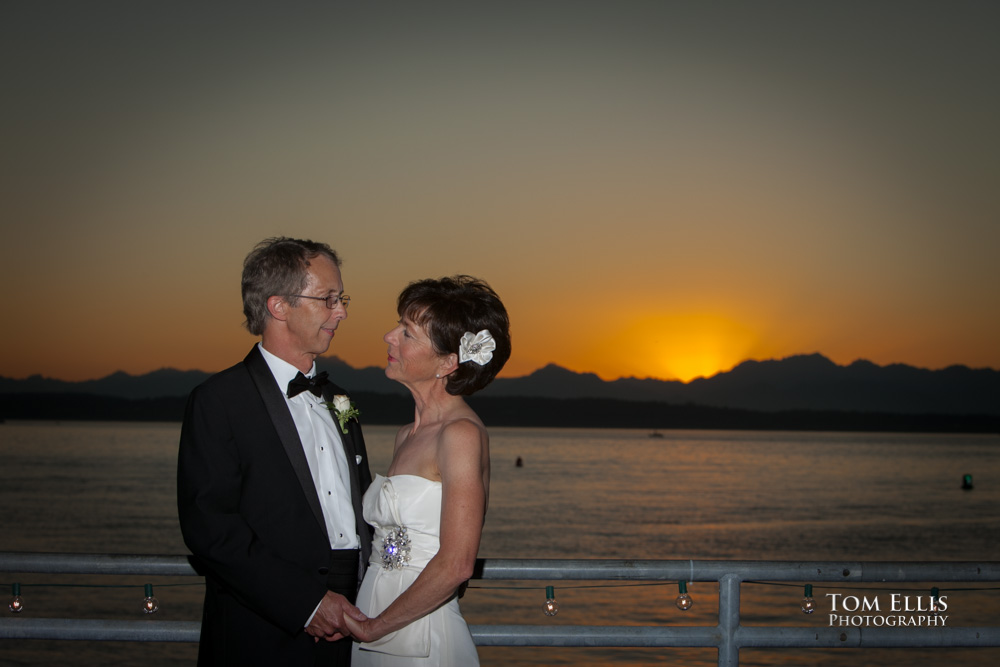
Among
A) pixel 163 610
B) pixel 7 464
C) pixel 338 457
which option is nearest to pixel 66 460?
pixel 7 464

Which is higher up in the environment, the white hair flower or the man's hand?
the white hair flower

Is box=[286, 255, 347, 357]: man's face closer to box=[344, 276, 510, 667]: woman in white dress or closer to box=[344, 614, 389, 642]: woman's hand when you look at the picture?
box=[344, 276, 510, 667]: woman in white dress

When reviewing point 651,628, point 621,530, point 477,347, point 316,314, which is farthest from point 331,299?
point 621,530

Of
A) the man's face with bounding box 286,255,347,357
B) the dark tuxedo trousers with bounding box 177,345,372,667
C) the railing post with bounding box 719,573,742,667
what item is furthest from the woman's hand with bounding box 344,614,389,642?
the railing post with bounding box 719,573,742,667

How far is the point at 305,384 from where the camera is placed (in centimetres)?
314

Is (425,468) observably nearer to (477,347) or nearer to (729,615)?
(477,347)

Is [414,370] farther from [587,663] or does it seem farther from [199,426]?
[587,663]

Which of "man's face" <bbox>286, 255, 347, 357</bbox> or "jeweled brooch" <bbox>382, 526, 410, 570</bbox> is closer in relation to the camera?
"jeweled brooch" <bbox>382, 526, 410, 570</bbox>

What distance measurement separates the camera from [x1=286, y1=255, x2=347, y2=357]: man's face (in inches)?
124

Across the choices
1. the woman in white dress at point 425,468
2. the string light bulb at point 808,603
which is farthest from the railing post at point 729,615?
the woman in white dress at point 425,468

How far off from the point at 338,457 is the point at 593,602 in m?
13.5

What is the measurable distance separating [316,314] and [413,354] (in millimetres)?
423

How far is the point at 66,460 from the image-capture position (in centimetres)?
6688

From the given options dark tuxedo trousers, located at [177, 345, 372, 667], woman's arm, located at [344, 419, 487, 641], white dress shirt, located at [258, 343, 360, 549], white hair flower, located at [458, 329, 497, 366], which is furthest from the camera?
white dress shirt, located at [258, 343, 360, 549]
